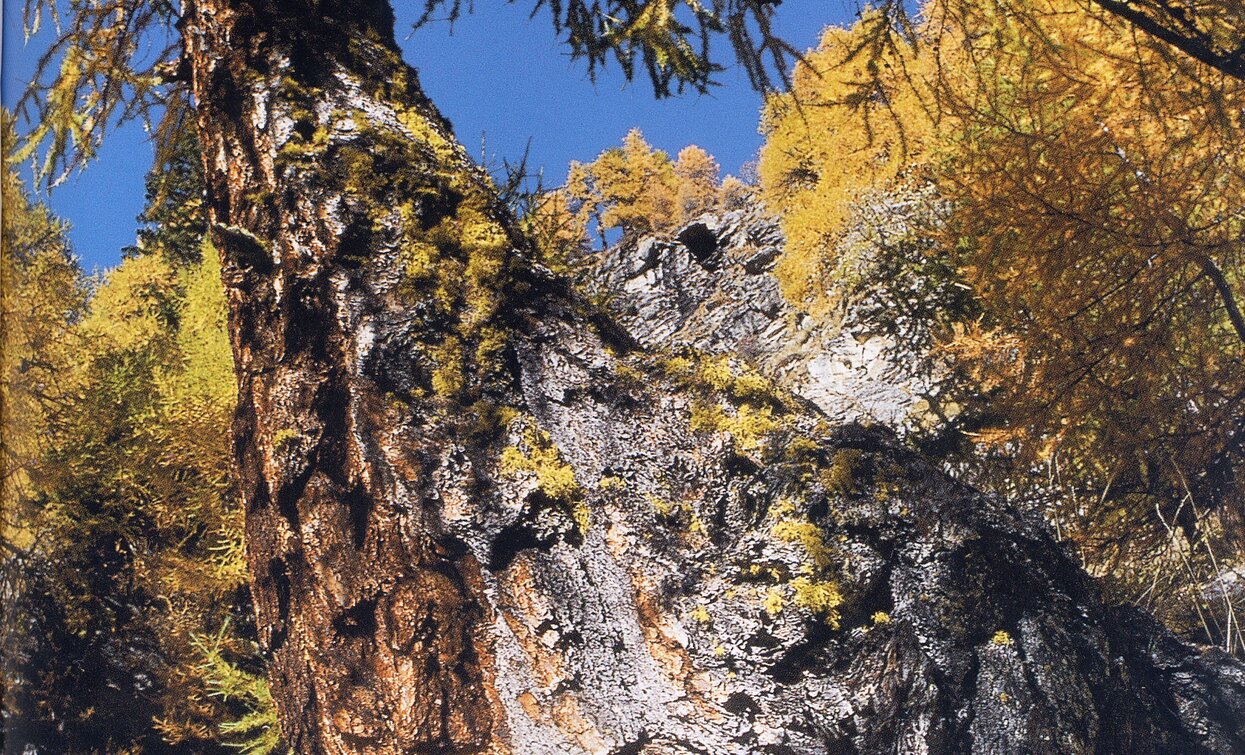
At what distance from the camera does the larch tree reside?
1.49 meters

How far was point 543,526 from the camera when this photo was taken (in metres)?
1.63

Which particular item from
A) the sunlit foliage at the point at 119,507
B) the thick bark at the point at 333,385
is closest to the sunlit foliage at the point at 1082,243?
the thick bark at the point at 333,385

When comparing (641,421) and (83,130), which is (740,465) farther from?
(83,130)

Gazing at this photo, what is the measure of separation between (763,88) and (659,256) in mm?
483

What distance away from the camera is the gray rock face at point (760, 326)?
1.57 metres

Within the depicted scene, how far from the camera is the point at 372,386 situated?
1.74 m

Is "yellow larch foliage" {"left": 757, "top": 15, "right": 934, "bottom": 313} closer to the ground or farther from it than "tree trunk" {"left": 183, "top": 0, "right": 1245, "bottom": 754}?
farther from it

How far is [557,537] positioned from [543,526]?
0.04m

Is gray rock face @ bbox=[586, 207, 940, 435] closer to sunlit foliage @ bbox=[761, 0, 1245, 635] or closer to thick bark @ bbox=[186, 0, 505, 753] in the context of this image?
sunlit foliage @ bbox=[761, 0, 1245, 635]

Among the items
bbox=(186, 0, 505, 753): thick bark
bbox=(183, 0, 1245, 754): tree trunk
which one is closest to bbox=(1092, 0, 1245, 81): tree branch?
bbox=(183, 0, 1245, 754): tree trunk

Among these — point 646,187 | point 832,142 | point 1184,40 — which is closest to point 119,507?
point 646,187

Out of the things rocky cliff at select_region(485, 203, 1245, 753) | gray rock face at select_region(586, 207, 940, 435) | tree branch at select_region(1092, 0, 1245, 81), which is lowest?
rocky cliff at select_region(485, 203, 1245, 753)

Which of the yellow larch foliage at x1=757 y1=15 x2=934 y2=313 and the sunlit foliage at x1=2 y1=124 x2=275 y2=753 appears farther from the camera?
the sunlit foliage at x1=2 y1=124 x2=275 y2=753

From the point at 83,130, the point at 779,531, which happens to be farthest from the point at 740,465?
the point at 83,130
